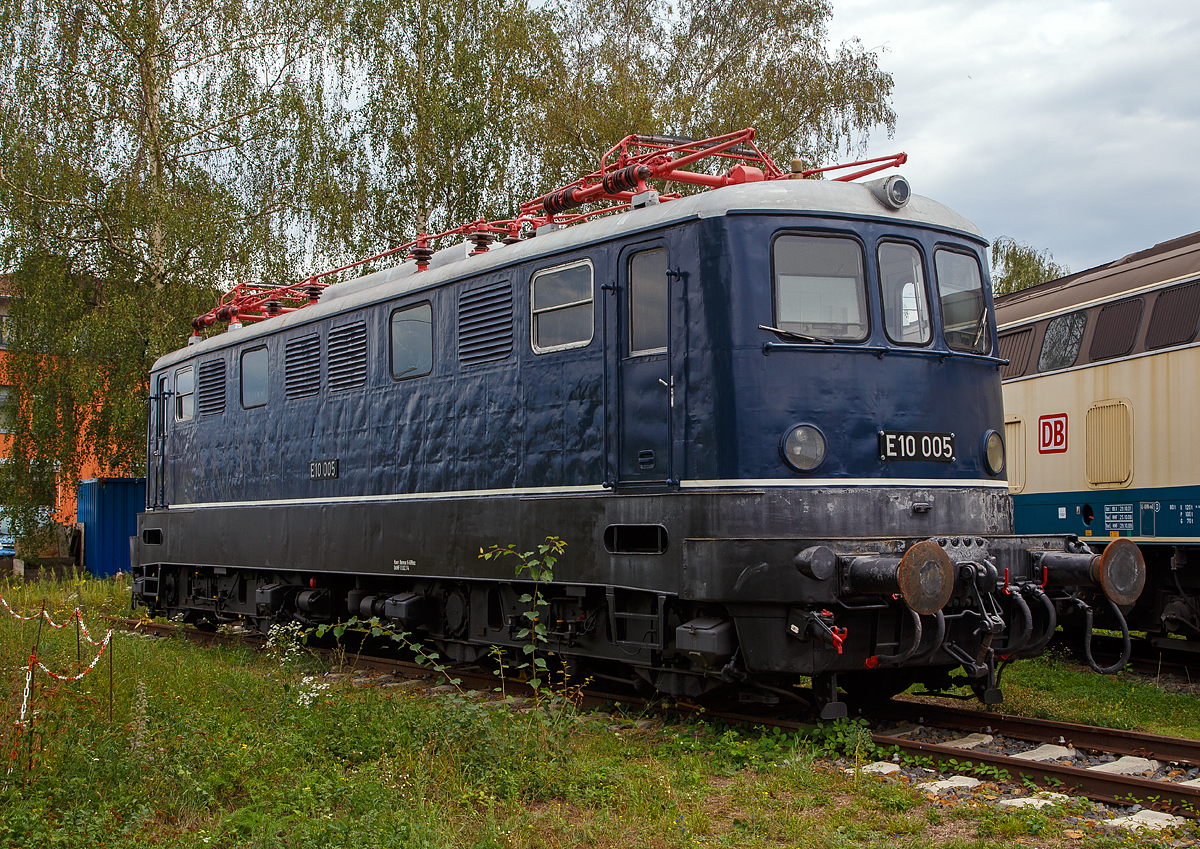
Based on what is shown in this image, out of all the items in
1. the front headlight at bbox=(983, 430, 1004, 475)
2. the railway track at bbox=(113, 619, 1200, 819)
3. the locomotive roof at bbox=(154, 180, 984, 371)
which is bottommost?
the railway track at bbox=(113, 619, 1200, 819)

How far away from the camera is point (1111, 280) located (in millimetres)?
11578

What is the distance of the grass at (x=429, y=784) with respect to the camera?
5059 mm

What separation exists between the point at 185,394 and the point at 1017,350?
10475mm

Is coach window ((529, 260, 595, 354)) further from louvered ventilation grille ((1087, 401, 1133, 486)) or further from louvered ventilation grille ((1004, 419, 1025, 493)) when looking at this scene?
louvered ventilation grille ((1004, 419, 1025, 493))

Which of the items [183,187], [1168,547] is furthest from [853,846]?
[183,187]

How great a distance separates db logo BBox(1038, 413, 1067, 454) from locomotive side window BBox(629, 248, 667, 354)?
6.21 metres

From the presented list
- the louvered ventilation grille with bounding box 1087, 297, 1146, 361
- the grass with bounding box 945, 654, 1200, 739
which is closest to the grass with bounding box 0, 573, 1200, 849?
the grass with bounding box 945, 654, 1200, 739

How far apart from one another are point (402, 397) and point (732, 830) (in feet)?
19.0

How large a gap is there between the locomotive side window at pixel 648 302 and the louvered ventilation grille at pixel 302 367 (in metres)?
4.75

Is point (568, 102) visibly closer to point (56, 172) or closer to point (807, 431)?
point (56, 172)

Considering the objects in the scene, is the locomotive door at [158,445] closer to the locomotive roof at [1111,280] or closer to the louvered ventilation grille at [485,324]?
the louvered ventilation grille at [485,324]

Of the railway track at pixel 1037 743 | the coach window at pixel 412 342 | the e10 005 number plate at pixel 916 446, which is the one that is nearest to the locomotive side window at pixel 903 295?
the e10 005 number plate at pixel 916 446

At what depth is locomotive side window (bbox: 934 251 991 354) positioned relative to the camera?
308 inches

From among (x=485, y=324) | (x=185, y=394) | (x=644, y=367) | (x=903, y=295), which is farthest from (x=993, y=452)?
(x=185, y=394)
